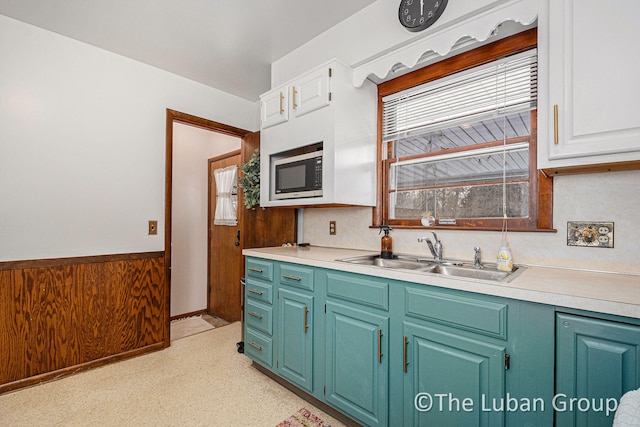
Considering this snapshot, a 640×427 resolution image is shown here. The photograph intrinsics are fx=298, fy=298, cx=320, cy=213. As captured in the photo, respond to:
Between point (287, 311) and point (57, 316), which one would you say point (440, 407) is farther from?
point (57, 316)

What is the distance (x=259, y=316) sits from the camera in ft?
7.37

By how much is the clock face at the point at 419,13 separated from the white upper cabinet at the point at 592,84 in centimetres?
55

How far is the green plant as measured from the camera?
2771 millimetres

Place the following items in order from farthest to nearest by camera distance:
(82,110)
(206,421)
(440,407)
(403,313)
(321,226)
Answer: (321,226) < (82,110) < (206,421) < (403,313) < (440,407)

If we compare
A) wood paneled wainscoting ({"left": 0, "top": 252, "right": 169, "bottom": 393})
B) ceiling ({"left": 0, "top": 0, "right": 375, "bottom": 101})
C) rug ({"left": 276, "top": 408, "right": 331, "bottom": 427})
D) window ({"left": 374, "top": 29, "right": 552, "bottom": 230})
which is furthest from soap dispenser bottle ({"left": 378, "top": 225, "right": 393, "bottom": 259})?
wood paneled wainscoting ({"left": 0, "top": 252, "right": 169, "bottom": 393})

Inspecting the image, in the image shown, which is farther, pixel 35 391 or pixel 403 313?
pixel 35 391

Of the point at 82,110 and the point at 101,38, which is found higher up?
the point at 101,38

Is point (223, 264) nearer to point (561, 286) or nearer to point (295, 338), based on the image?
point (295, 338)

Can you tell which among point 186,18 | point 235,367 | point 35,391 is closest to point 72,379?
point 35,391

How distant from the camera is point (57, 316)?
2234 millimetres

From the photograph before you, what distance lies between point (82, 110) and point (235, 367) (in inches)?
94.0

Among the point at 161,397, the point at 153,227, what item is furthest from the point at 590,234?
the point at 153,227

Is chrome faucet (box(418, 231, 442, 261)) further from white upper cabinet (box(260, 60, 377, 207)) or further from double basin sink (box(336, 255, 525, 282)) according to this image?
white upper cabinet (box(260, 60, 377, 207))

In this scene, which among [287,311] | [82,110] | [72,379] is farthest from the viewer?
[82,110]
